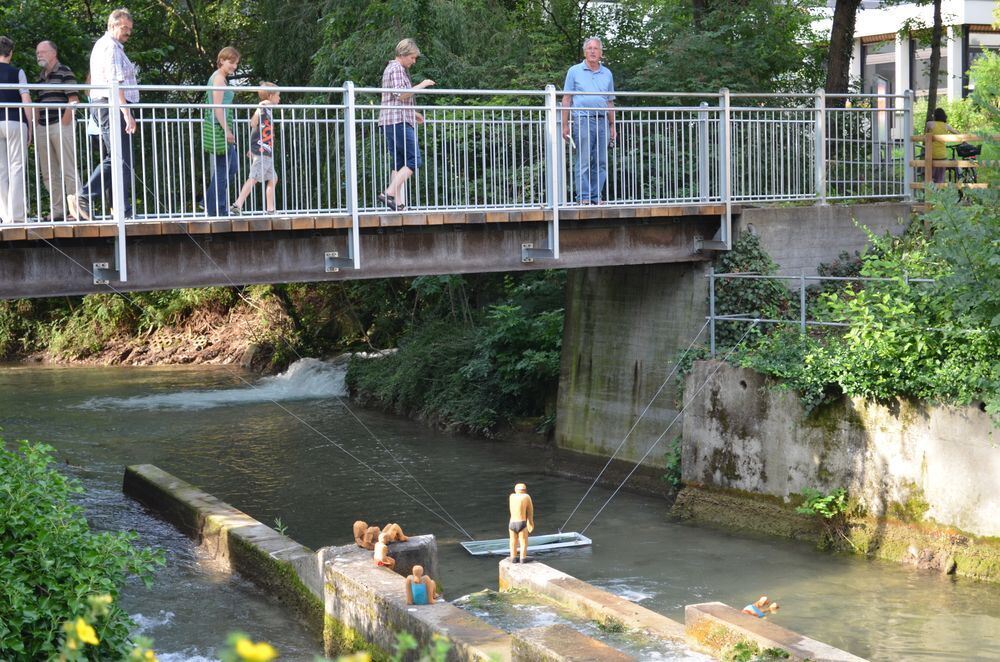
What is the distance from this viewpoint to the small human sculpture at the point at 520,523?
1346 cm

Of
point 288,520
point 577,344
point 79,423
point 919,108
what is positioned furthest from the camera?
point 919,108

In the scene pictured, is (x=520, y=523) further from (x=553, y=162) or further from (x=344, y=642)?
(x=553, y=162)

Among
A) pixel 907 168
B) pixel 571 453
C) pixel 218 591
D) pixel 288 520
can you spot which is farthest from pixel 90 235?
pixel 907 168

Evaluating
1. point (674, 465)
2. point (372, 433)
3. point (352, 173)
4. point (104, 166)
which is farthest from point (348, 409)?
point (104, 166)

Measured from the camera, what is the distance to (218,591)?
47.1 feet

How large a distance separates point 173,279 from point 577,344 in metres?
8.16

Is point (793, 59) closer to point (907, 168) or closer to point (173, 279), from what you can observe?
point (907, 168)

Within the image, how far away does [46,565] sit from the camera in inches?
385

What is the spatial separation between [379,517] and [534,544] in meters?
2.83

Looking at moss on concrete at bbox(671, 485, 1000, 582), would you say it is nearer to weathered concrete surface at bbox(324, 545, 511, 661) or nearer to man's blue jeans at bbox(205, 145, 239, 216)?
weathered concrete surface at bbox(324, 545, 511, 661)

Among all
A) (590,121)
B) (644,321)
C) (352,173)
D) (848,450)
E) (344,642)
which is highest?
(590,121)

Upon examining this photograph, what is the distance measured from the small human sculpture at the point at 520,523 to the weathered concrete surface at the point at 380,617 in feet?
4.93

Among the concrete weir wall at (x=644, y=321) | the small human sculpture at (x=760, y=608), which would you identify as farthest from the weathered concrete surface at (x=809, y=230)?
the small human sculpture at (x=760, y=608)

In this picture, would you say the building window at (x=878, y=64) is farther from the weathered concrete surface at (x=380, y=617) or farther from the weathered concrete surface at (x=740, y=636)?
the weathered concrete surface at (x=740, y=636)
